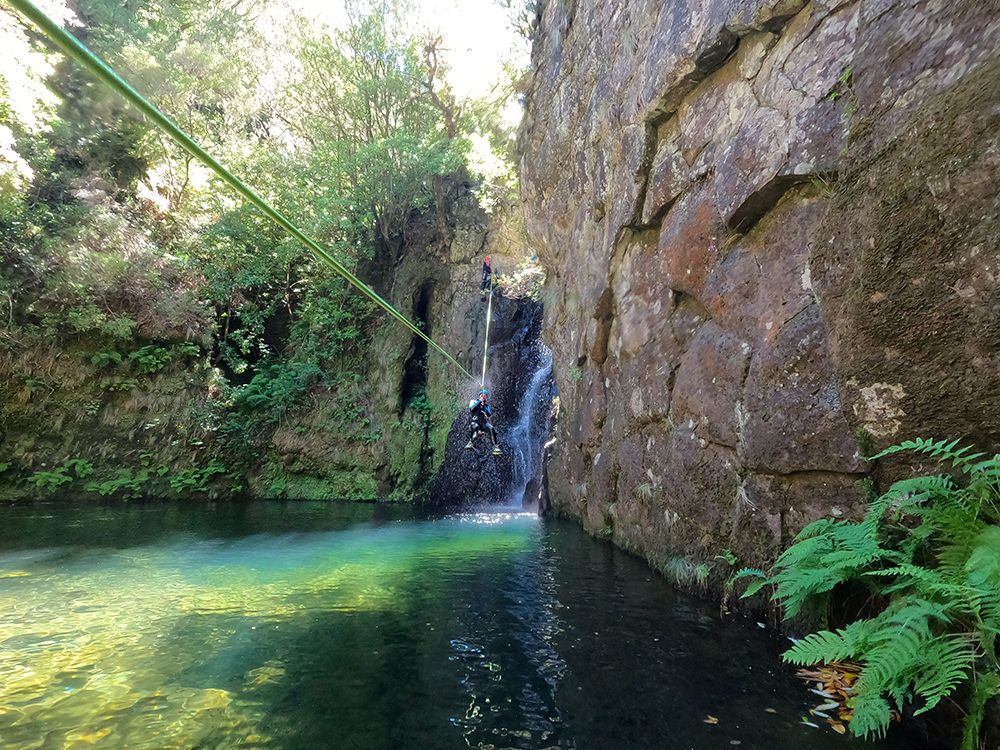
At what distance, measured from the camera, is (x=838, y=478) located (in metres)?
3.63

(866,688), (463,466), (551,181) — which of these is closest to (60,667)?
(866,688)

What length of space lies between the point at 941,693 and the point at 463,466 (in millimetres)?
13228

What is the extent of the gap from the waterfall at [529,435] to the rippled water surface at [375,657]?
6.91 metres

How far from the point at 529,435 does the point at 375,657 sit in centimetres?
1089

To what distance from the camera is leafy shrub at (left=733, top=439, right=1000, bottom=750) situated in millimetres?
2285

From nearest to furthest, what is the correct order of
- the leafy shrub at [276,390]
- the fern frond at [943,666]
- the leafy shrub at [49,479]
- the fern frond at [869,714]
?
the fern frond at [943,666] < the fern frond at [869,714] < the leafy shrub at [49,479] < the leafy shrub at [276,390]

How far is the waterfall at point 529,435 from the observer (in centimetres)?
1387

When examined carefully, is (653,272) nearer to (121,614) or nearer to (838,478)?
(838,478)

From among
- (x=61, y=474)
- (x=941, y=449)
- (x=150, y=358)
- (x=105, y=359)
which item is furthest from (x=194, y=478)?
(x=941, y=449)

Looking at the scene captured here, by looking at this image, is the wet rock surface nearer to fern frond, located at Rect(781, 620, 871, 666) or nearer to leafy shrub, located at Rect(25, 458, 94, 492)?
leafy shrub, located at Rect(25, 458, 94, 492)

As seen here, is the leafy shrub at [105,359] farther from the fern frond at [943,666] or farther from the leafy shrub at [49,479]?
the fern frond at [943,666]

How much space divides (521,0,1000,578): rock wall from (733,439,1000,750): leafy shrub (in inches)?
14.8

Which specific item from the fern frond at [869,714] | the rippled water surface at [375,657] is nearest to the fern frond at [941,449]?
the fern frond at [869,714]

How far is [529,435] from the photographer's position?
14.4 metres
